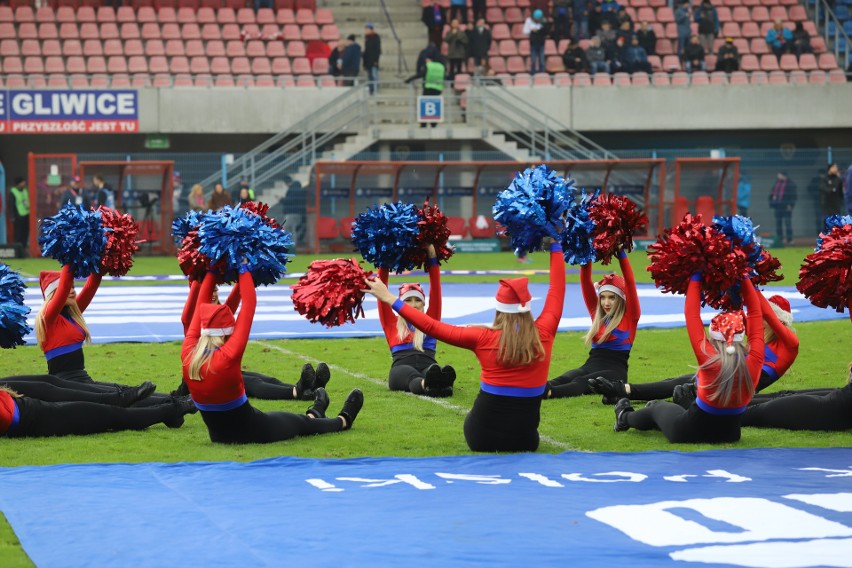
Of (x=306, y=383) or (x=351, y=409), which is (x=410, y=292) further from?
(x=351, y=409)

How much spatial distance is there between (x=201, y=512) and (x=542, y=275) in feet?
52.5

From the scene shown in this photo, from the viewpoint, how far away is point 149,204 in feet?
91.8

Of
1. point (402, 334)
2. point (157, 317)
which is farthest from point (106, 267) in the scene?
point (157, 317)

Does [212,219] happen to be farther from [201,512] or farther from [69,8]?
[69,8]

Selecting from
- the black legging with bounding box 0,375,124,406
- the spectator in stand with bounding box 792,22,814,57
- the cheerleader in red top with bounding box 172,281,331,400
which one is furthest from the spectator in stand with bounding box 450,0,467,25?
the black legging with bounding box 0,375,124,406

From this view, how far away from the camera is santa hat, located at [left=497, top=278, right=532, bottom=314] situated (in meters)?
6.83

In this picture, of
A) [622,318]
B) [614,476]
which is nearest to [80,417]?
[614,476]

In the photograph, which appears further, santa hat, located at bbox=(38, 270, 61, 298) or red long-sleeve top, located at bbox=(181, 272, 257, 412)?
santa hat, located at bbox=(38, 270, 61, 298)

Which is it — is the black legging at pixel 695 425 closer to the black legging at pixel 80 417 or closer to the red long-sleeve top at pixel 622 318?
the red long-sleeve top at pixel 622 318

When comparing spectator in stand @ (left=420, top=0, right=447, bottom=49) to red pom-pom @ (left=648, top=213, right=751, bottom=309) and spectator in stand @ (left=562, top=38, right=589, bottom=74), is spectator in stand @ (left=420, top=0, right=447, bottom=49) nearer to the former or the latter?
spectator in stand @ (left=562, top=38, right=589, bottom=74)

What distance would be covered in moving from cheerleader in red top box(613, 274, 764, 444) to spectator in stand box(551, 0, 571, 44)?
27.1 metres

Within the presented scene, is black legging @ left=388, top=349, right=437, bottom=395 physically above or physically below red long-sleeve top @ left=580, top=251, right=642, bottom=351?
below

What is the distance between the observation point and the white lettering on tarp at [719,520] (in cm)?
535

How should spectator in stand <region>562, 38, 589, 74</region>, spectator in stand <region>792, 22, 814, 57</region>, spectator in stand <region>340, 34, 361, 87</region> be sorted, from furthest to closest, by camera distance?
spectator in stand <region>792, 22, 814, 57</region> → spectator in stand <region>562, 38, 589, 74</region> → spectator in stand <region>340, 34, 361, 87</region>
